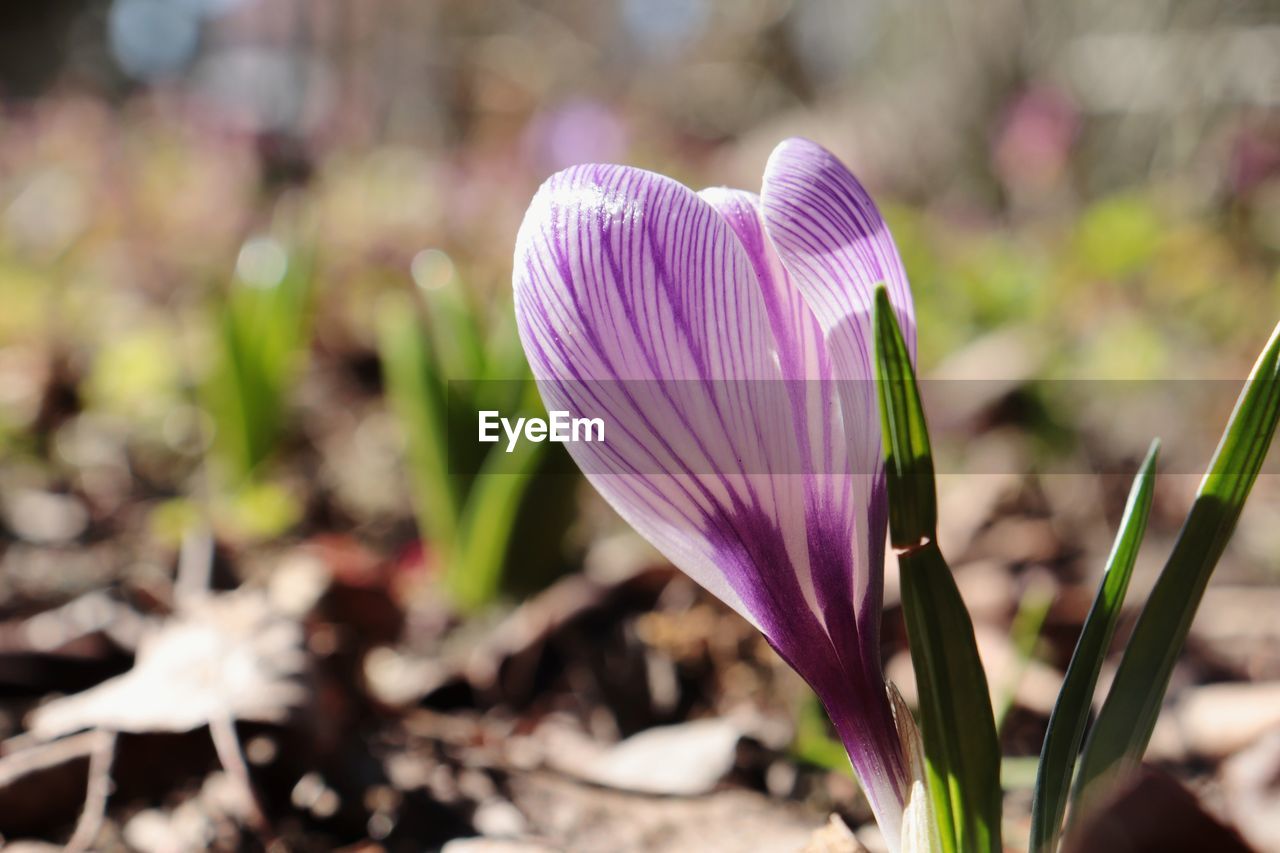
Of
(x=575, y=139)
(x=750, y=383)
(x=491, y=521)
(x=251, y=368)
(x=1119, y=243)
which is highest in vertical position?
(x=575, y=139)

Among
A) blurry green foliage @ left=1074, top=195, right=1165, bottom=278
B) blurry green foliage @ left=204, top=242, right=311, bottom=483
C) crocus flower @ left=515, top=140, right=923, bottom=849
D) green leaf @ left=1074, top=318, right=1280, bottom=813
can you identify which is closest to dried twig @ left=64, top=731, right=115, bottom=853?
crocus flower @ left=515, top=140, right=923, bottom=849

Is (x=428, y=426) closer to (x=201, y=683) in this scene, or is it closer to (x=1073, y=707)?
(x=201, y=683)

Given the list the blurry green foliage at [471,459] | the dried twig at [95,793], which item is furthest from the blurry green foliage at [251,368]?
the dried twig at [95,793]

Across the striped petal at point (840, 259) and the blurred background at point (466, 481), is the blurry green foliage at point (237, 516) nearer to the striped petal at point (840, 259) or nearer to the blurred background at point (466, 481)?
the blurred background at point (466, 481)

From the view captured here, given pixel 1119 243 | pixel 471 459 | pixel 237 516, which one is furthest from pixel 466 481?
pixel 1119 243

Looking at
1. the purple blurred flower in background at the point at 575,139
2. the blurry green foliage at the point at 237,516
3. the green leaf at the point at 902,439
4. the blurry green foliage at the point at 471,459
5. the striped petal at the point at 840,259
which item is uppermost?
the purple blurred flower in background at the point at 575,139
